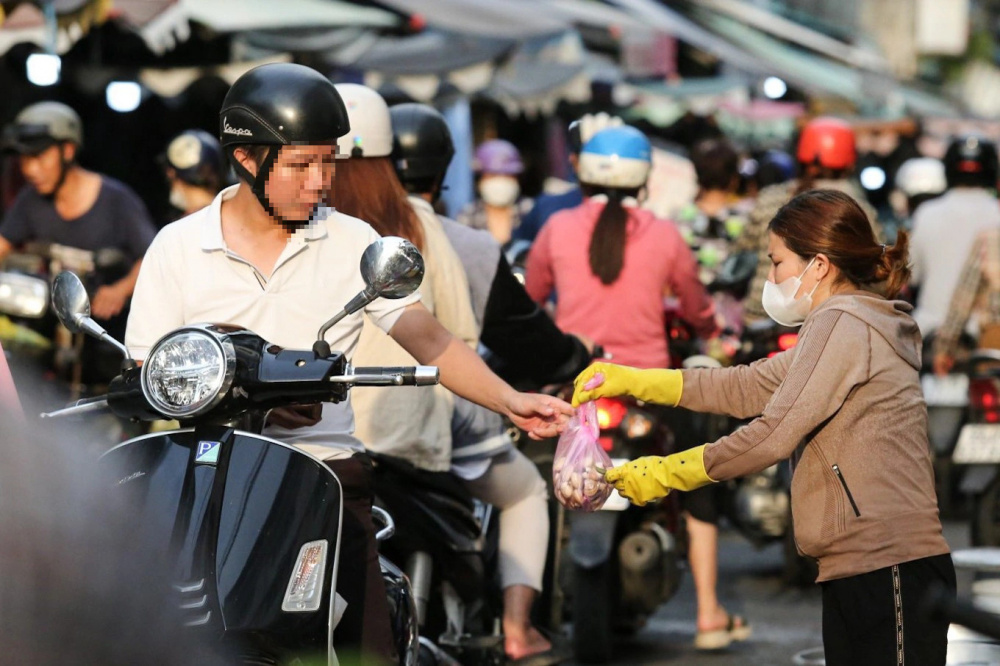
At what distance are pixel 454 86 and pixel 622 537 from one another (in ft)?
24.7

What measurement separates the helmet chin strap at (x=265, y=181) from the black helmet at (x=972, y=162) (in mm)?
7120

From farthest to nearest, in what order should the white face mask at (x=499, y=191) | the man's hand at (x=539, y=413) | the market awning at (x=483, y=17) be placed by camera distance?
the market awning at (x=483, y=17) < the white face mask at (x=499, y=191) < the man's hand at (x=539, y=413)

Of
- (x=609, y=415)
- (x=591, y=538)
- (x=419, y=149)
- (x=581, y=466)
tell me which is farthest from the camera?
(x=609, y=415)

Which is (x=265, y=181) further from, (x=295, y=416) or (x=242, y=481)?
(x=242, y=481)

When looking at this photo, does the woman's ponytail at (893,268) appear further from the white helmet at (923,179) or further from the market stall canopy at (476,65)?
the white helmet at (923,179)

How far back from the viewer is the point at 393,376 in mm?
3883

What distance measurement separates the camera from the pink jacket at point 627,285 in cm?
785

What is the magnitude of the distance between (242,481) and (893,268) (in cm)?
182

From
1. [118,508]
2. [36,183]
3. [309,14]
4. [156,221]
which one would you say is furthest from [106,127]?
[118,508]

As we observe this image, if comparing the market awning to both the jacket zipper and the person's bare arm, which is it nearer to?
the person's bare arm

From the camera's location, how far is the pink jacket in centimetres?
785

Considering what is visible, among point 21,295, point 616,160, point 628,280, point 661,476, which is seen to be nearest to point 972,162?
point 616,160

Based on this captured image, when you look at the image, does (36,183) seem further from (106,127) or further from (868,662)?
(868,662)

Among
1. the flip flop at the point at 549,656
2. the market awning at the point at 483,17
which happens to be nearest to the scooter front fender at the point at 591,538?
the flip flop at the point at 549,656
